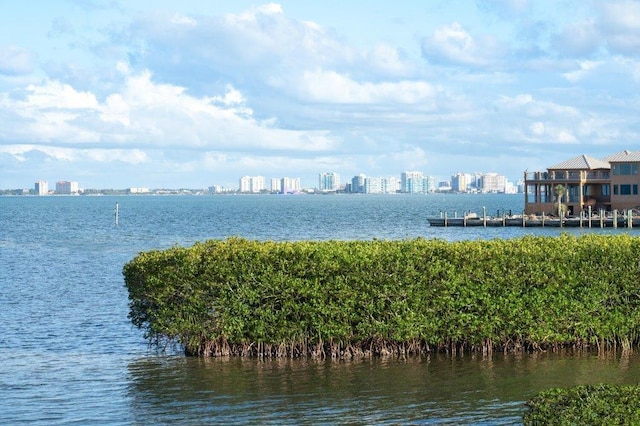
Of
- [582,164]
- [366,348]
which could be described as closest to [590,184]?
[582,164]

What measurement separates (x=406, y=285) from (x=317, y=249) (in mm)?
2417

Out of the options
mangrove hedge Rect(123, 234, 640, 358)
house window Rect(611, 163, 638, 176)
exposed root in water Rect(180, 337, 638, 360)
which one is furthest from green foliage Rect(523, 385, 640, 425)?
house window Rect(611, 163, 638, 176)

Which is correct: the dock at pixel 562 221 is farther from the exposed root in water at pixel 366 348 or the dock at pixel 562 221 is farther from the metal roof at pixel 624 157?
the exposed root in water at pixel 366 348

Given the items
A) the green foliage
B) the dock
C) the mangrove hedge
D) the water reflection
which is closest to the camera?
the green foliage

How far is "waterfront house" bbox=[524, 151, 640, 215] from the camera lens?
102750mm

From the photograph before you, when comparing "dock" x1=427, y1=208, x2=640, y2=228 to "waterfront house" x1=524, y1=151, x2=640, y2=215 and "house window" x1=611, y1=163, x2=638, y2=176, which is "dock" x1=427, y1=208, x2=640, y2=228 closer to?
"waterfront house" x1=524, y1=151, x2=640, y2=215

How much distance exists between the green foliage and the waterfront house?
8977 centimetres

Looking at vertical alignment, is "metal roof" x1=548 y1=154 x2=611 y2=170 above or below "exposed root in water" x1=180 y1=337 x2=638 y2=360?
above

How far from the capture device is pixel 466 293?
74.0 ft

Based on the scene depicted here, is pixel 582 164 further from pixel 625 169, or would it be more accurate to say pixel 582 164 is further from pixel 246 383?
pixel 246 383

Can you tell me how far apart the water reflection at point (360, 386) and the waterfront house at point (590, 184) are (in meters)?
82.6

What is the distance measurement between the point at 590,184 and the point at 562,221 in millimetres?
11816

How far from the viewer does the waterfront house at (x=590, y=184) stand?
10275 centimetres

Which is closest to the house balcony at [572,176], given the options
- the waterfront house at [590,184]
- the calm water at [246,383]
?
the waterfront house at [590,184]
